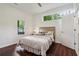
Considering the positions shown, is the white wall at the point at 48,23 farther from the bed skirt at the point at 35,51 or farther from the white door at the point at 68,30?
the bed skirt at the point at 35,51

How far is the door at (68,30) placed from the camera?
135 inches

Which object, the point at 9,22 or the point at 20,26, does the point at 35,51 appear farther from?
the point at 20,26

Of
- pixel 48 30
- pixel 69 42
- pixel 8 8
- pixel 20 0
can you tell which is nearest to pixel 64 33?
pixel 69 42

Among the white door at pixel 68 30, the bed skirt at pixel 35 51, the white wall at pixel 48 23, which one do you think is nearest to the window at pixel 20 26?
the white wall at pixel 48 23

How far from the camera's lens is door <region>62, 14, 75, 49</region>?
3435 mm

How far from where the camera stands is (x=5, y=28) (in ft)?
12.6

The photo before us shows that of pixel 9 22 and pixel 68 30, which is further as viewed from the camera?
pixel 9 22

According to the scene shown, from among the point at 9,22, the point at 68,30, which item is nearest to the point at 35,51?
the point at 68,30

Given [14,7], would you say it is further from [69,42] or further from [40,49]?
[69,42]

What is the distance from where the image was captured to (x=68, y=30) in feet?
12.2

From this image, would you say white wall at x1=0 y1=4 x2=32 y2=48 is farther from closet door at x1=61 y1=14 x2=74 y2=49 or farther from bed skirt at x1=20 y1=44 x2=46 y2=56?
closet door at x1=61 y1=14 x2=74 y2=49

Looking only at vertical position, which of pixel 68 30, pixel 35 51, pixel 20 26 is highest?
pixel 20 26

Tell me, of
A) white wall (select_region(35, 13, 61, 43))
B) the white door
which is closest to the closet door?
the white door

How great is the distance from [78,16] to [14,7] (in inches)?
132
